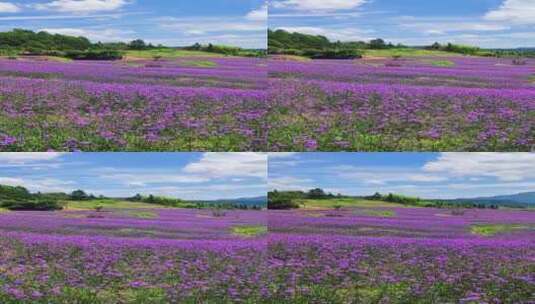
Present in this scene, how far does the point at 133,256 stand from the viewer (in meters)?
8.01

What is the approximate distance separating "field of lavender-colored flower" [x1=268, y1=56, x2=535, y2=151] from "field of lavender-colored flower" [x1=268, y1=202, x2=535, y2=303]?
807 mm

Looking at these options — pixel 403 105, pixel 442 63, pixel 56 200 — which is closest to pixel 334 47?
pixel 403 105

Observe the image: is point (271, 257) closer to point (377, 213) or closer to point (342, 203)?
point (342, 203)

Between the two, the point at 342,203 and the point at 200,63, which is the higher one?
the point at 200,63

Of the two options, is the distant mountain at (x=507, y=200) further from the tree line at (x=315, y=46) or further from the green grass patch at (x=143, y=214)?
the green grass patch at (x=143, y=214)

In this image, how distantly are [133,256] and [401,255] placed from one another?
301 centimetres

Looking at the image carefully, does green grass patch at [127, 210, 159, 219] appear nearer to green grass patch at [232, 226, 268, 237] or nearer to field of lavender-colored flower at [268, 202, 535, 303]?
green grass patch at [232, 226, 268, 237]

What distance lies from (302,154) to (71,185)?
2.70 meters

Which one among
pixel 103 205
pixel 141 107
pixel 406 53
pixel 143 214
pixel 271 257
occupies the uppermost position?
pixel 406 53

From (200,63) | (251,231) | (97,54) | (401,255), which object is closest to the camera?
(401,255)

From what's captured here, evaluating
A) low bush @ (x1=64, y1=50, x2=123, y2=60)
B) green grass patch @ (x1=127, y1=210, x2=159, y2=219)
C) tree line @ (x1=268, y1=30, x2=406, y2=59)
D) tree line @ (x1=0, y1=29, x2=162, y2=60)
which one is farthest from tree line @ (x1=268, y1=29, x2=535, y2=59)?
green grass patch @ (x1=127, y1=210, x2=159, y2=219)

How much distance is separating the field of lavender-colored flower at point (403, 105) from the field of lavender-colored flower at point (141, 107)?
13.8 inches

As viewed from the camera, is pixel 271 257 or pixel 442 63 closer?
pixel 271 257

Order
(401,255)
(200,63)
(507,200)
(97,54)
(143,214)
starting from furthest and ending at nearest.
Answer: (97,54)
(200,63)
(143,214)
(507,200)
(401,255)
